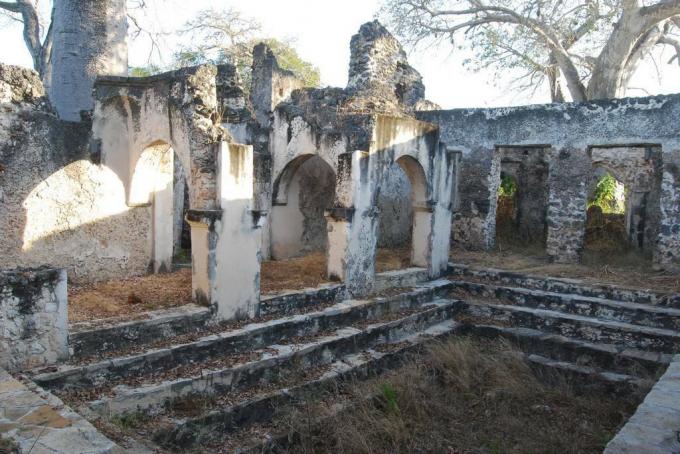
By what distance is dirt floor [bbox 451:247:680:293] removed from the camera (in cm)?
869

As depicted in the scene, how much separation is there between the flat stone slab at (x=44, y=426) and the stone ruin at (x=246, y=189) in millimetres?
40

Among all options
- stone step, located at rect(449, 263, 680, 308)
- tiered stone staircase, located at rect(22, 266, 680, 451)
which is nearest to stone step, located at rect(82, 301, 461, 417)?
tiered stone staircase, located at rect(22, 266, 680, 451)

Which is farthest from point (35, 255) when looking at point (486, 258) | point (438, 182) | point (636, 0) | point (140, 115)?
point (636, 0)

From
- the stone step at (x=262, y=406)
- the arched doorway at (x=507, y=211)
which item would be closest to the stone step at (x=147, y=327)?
the stone step at (x=262, y=406)

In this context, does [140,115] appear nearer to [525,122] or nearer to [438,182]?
[438,182]

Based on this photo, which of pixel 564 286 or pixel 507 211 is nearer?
pixel 564 286

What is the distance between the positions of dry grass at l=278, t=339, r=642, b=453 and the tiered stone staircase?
13.9 inches

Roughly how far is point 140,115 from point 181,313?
3215mm

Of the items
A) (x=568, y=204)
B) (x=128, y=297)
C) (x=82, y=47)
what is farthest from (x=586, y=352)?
(x=82, y=47)

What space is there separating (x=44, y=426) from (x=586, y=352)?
6.60 meters

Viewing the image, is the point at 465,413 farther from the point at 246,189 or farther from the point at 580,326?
the point at 246,189

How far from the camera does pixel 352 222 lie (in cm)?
730

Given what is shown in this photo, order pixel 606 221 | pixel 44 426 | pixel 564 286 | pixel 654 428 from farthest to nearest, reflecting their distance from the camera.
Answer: pixel 606 221
pixel 564 286
pixel 654 428
pixel 44 426

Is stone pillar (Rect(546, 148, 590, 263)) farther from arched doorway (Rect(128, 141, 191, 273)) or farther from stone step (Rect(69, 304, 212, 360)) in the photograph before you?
stone step (Rect(69, 304, 212, 360))
